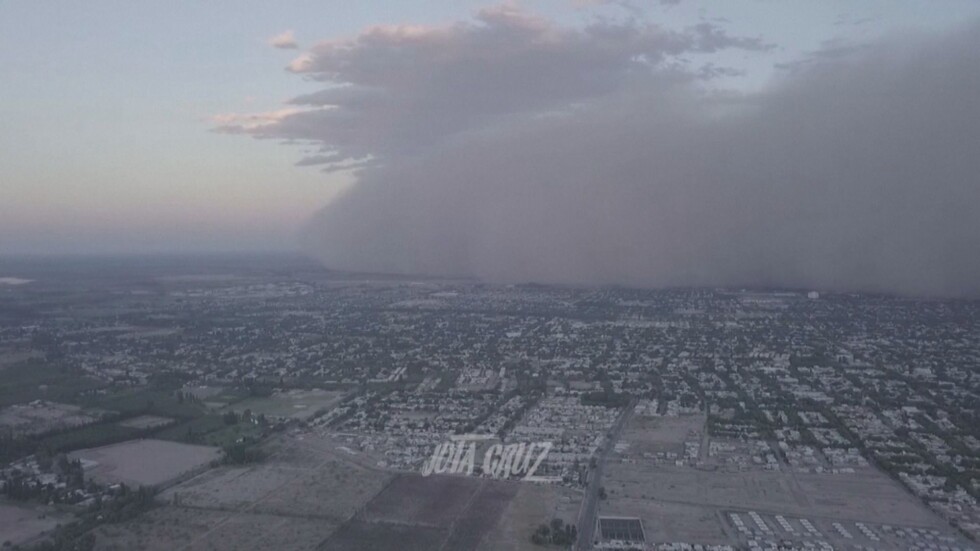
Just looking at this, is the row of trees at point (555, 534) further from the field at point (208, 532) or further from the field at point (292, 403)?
the field at point (292, 403)

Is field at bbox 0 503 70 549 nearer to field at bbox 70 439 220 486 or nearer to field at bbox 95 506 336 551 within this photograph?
field at bbox 95 506 336 551

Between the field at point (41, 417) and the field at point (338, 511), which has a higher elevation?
the field at point (41, 417)

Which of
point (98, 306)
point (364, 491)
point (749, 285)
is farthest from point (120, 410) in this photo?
point (749, 285)

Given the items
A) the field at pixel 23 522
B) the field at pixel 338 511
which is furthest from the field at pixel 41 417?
the field at pixel 338 511

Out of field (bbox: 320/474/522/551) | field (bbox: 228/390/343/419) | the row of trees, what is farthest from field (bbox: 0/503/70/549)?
the row of trees

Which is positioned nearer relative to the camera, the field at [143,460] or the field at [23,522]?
the field at [23,522]

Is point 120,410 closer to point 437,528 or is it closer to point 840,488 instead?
point 437,528

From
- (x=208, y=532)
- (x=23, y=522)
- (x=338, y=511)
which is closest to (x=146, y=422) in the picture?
(x=23, y=522)

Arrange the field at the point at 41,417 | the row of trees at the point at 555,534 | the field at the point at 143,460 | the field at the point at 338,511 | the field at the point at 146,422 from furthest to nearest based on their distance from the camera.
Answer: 1. the field at the point at 146,422
2. the field at the point at 41,417
3. the field at the point at 143,460
4. the field at the point at 338,511
5. the row of trees at the point at 555,534
